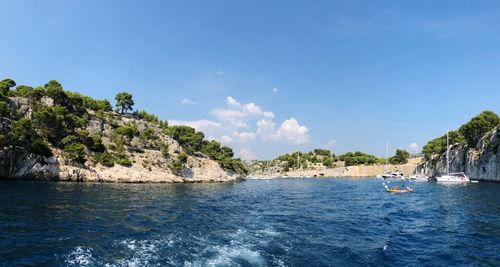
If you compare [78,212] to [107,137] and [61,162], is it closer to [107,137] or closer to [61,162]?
[61,162]

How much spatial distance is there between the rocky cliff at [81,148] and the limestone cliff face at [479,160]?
99.8m

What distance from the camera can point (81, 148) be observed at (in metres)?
94.3

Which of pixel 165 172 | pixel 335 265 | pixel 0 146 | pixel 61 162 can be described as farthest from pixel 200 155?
pixel 335 265

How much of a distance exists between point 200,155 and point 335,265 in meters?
146

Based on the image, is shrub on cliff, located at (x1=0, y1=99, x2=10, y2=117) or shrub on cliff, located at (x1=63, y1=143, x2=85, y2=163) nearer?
shrub on cliff, located at (x1=0, y1=99, x2=10, y2=117)

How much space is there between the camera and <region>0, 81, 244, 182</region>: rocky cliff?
274 ft

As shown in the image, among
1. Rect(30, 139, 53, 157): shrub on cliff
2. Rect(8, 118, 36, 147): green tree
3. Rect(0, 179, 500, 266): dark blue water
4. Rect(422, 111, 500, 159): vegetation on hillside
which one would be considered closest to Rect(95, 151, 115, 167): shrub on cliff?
Rect(30, 139, 53, 157): shrub on cliff

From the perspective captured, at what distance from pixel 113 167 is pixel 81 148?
12.3 metres

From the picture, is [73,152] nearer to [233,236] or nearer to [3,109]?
[3,109]

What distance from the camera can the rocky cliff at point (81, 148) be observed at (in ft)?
274

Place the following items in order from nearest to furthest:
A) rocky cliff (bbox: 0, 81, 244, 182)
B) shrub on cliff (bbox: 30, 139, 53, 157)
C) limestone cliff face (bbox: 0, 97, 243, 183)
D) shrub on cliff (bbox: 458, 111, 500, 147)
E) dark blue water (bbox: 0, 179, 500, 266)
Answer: dark blue water (bbox: 0, 179, 500, 266), limestone cliff face (bbox: 0, 97, 243, 183), rocky cliff (bbox: 0, 81, 244, 182), shrub on cliff (bbox: 30, 139, 53, 157), shrub on cliff (bbox: 458, 111, 500, 147)

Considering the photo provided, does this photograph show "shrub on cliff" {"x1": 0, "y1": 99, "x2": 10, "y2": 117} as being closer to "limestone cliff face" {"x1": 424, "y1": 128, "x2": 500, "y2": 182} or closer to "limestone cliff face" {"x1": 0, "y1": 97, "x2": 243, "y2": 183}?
"limestone cliff face" {"x1": 0, "y1": 97, "x2": 243, "y2": 183}

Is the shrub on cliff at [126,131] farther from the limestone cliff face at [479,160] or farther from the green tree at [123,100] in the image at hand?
the limestone cliff face at [479,160]

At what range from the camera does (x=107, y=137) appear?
124 metres
